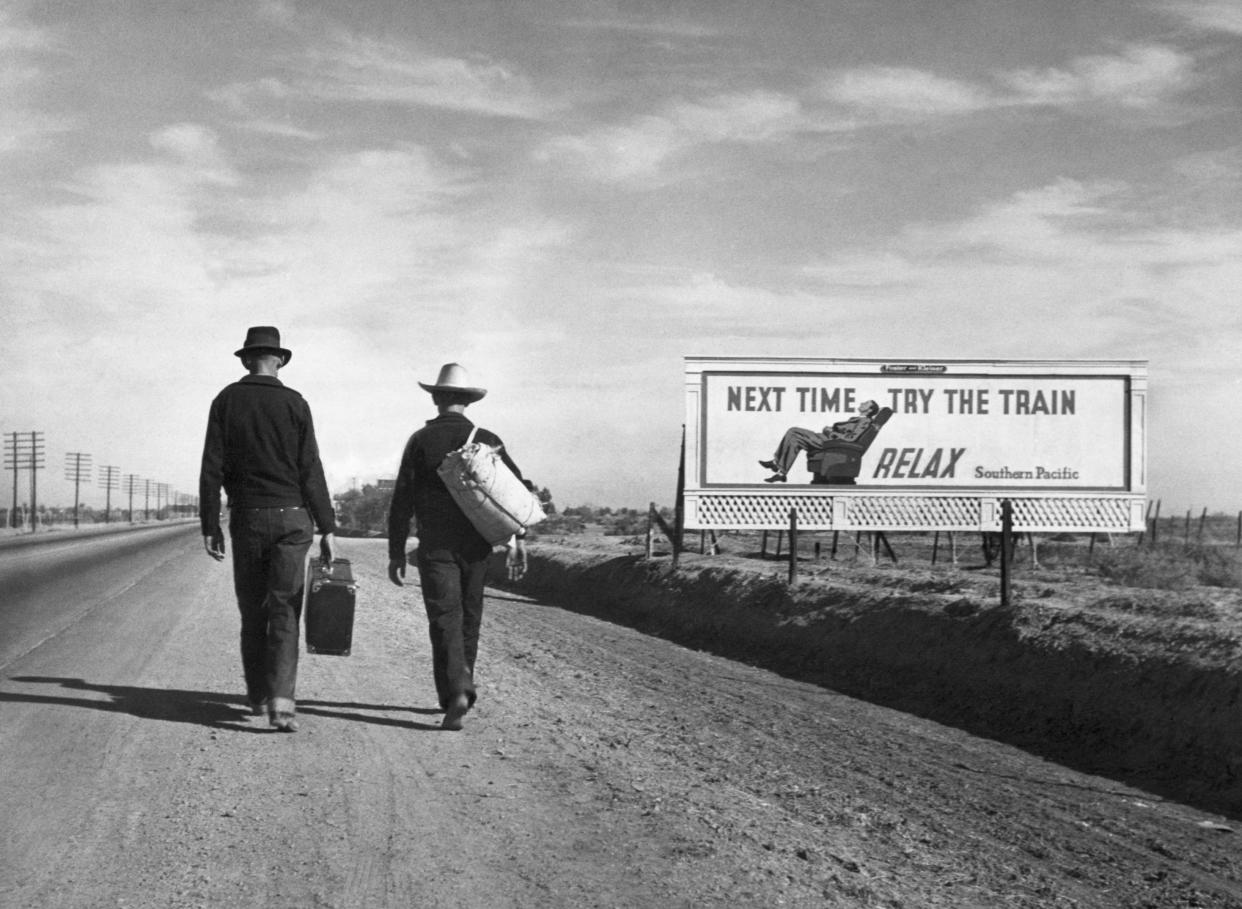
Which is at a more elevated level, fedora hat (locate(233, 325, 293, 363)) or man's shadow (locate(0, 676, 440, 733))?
fedora hat (locate(233, 325, 293, 363))

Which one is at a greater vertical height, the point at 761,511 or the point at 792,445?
the point at 792,445

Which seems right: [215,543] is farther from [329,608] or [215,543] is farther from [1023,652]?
[1023,652]

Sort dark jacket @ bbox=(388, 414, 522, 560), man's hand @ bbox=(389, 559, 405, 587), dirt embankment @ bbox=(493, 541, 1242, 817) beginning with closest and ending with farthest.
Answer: dark jacket @ bbox=(388, 414, 522, 560) < man's hand @ bbox=(389, 559, 405, 587) < dirt embankment @ bbox=(493, 541, 1242, 817)

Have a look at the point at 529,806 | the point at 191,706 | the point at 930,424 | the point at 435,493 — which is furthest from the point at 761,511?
the point at 529,806

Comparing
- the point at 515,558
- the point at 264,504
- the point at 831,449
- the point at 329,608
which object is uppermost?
the point at 831,449

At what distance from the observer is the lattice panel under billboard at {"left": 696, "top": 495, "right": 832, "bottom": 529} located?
23.3 m

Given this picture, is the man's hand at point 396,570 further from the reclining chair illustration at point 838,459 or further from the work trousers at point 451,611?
the reclining chair illustration at point 838,459

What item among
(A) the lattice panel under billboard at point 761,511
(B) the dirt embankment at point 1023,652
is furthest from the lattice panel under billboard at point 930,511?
(B) the dirt embankment at point 1023,652

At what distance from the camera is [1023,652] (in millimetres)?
11336

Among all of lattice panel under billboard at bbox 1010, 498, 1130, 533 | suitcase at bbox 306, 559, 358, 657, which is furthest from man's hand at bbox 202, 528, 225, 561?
lattice panel under billboard at bbox 1010, 498, 1130, 533

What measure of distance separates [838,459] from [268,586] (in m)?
17.8

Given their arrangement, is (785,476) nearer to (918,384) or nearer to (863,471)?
(863,471)

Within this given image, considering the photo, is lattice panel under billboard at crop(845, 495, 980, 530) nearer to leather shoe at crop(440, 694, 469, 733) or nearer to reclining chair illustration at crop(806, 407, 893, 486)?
reclining chair illustration at crop(806, 407, 893, 486)

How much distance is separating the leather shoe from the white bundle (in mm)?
943
